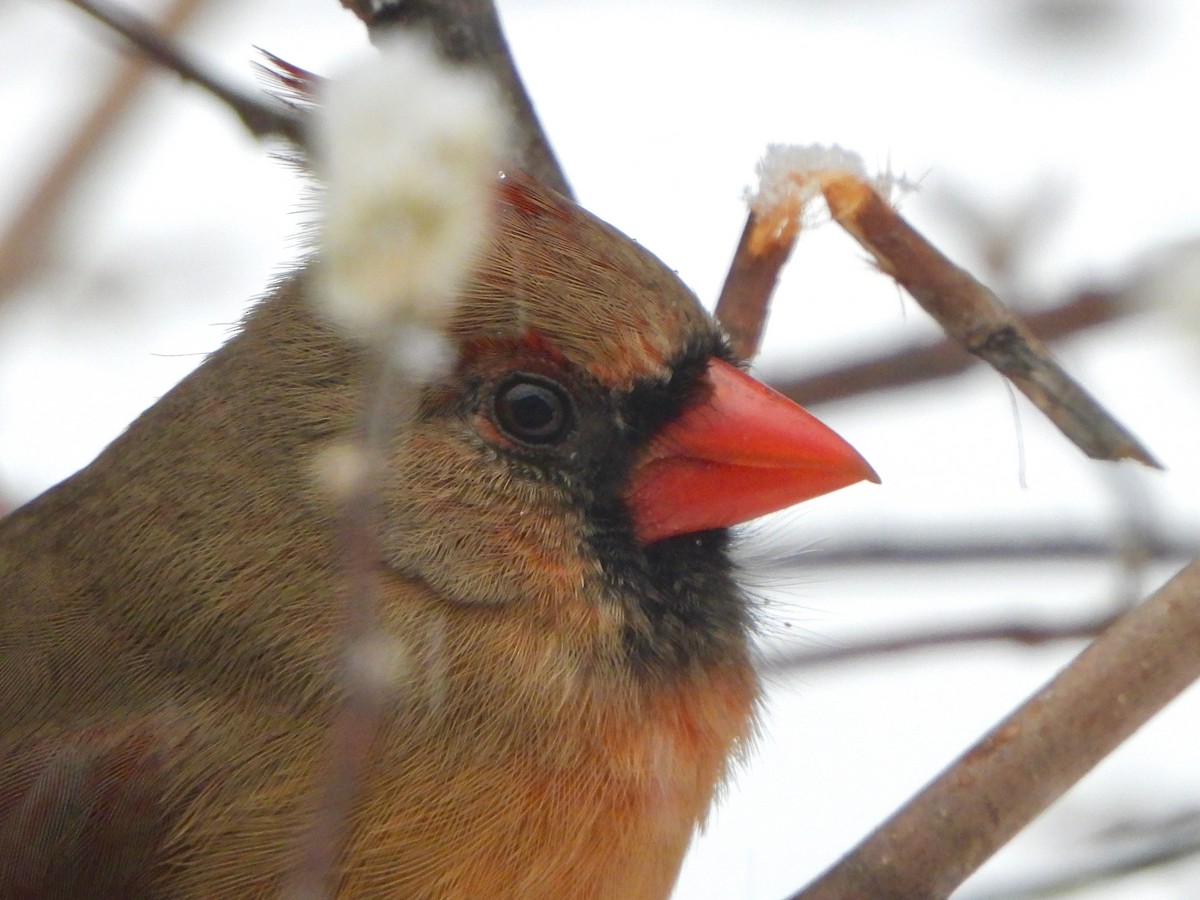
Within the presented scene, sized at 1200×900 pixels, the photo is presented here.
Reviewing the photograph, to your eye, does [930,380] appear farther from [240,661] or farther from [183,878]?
[183,878]

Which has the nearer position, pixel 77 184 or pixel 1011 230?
pixel 1011 230

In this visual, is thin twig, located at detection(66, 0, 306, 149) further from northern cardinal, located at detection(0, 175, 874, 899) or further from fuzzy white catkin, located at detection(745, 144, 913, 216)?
fuzzy white catkin, located at detection(745, 144, 913, 216)

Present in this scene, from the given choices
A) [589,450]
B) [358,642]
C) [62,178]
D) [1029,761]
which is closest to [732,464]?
[589,450]

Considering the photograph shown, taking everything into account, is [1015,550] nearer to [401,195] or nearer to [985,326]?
[985,326]

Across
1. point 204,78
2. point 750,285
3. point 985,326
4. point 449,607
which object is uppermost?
point 750,285

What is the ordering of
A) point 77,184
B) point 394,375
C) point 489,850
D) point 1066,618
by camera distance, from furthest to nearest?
point 77,184, point 1066,618, point 489,850, point 394,375

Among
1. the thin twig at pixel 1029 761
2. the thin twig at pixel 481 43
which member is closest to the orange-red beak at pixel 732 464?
the thin twig at pixel 481 43

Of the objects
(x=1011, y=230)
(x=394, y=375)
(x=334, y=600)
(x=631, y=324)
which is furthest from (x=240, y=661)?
(x=1011, y=230)
